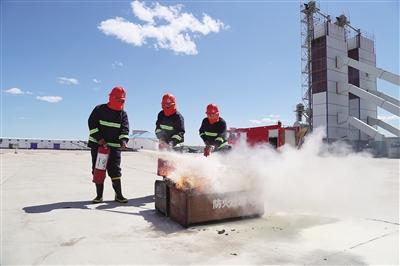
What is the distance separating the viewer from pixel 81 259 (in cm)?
338

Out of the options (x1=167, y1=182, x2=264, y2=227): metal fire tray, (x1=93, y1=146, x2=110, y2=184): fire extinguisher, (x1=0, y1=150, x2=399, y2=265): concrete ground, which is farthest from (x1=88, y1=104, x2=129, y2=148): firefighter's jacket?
(x1=167, y1=182, x2=264, y2=227): metal fire tray

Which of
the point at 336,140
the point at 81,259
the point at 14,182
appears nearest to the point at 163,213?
the point at 81,259

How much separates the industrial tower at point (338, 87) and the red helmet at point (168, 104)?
4370cm

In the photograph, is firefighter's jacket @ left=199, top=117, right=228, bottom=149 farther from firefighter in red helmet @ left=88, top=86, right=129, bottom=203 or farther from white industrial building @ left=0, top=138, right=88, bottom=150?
white industrial building @ left=0, top=138, right=88, bottom=150

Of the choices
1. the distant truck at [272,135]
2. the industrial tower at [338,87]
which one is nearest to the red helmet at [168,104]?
the distant truck at [272,135]

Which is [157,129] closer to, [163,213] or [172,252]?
[163,213]

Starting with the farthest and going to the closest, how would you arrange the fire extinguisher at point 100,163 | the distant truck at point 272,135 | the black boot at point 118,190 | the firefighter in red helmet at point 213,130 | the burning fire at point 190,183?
the distant truck at point 272,135, the firefighter in red helmet at point 213,130, the black boot at point 118,190, the fire extinguisher at point 100,163, the burning fire at point 190,183

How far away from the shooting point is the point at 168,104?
282 inches

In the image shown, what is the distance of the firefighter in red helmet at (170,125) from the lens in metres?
7.19

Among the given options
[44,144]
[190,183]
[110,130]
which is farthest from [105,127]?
[44,144]

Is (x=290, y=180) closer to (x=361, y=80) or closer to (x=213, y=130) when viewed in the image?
(x=213, y=130)

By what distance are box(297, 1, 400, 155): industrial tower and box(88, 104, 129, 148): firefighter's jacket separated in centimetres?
4481

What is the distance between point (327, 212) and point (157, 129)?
3985mm

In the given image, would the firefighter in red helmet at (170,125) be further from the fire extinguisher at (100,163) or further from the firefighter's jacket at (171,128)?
the fire extinguisher at (100,163)
